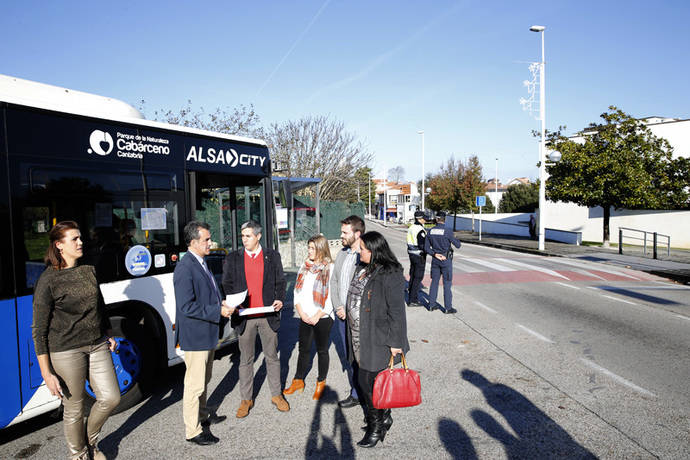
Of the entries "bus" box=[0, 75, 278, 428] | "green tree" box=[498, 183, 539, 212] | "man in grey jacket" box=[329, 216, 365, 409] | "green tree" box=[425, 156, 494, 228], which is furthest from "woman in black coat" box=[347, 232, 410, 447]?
"green tree" box=[498, 183, 539, 212]

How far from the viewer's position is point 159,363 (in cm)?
489

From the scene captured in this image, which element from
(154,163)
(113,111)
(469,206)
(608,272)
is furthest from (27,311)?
(469,206)

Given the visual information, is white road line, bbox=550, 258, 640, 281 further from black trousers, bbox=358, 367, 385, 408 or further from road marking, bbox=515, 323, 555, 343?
black trousers, bbox=358, 367, 385, 408

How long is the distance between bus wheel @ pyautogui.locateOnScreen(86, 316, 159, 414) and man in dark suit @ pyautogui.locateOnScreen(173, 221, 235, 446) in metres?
1.13

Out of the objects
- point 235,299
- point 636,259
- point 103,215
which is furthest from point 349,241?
point 636,259

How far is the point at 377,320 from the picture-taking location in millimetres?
3650

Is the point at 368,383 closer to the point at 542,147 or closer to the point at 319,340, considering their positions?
the point at 319,340

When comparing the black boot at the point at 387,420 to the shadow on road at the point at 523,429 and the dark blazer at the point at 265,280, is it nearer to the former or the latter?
the shadow on road at the point at 523,429

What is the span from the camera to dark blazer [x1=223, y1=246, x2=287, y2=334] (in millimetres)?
4289

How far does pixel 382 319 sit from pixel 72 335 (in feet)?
7.55

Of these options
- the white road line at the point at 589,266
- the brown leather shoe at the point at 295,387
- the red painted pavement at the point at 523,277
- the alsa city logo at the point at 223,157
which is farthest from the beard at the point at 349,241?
the white road line at the point at 589,266

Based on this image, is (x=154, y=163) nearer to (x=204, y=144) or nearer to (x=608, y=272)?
(x=204, y=144)

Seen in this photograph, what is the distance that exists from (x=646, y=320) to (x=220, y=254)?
7.31m

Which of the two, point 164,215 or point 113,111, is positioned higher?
point 113,111
